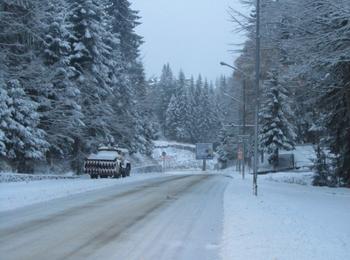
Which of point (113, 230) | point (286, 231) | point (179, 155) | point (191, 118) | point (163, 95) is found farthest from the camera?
point (163, 95)

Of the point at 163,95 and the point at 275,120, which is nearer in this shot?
the point at 275,120

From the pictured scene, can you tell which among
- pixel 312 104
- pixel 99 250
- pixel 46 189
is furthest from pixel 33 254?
pixel 312 104

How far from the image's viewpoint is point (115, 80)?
49.9 metres

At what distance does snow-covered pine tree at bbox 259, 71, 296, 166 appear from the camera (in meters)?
60.9

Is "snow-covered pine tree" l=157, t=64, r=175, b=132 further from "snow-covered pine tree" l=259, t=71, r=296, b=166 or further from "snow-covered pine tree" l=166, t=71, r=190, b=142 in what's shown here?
"snow-covered pine tree" l=259, t=71, r=296, b=166

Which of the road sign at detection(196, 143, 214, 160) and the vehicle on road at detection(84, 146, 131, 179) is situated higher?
the road sign at detection(196, 143, 214, 160)

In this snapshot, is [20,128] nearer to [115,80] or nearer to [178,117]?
[115,80]

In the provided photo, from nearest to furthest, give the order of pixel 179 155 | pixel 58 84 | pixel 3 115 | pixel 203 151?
pixel 3 115 → pixel 58 84 → pixel 203 151 → pixel 179 155

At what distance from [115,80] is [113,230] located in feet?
124

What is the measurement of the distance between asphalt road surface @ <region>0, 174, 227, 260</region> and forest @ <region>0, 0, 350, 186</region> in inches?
296

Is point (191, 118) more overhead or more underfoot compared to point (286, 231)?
more overhead

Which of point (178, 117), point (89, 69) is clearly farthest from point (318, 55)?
point (178, 117)

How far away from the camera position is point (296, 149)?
72438 millimetres

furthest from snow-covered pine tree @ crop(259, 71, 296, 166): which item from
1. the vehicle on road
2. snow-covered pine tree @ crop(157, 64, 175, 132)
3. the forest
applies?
snow-covered pine tree @ crop(157, 64, 175, 132)
